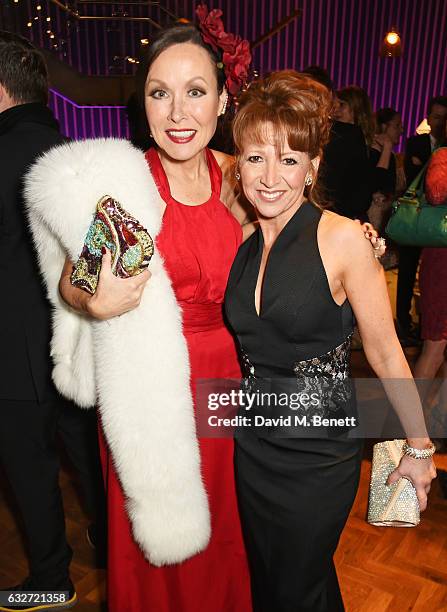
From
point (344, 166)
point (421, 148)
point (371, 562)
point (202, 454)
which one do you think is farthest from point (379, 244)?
point (421, 148)

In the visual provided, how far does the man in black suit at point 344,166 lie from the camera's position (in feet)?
10.6

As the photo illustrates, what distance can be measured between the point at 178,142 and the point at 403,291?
3.54 meters

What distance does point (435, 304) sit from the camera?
2.93m

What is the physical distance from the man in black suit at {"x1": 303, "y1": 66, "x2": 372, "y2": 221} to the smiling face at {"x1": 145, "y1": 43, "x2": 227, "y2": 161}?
164 centimetres

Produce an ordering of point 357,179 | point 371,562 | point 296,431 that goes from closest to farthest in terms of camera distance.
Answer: point 296,431 < point 371,562 < point 357,179

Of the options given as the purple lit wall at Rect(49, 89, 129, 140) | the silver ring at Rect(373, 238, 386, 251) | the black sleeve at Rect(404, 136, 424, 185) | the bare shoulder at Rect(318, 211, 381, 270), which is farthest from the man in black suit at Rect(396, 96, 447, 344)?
the purple lit wall at Rect(49, 89, 129, 140)

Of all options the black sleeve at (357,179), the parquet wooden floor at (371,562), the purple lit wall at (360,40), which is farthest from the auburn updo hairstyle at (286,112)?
the purple lit wall at (360,40)

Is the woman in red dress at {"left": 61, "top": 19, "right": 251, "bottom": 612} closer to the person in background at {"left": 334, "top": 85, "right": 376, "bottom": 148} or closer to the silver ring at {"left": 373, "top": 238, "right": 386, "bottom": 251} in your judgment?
the silver ring at {"left": 373, "top": 238, "right": 386, "bottom": 251}

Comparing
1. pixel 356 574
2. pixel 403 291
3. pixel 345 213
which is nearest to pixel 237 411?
pixel 356 574

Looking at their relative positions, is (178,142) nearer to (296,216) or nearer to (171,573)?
(296,216)

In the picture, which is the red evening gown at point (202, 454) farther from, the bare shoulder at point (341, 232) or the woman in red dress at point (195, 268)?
the bare shoulder at point (341, 232)

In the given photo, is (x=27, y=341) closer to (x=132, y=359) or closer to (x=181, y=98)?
(x=132, y=359)

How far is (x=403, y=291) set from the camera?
4711 millimetres

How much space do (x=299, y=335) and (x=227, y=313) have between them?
9.7 inches
